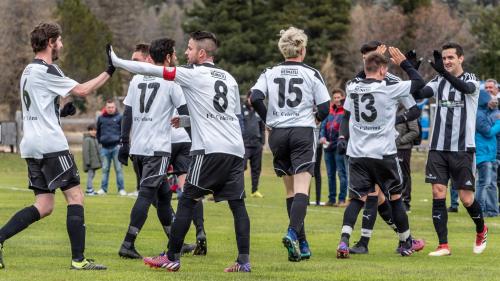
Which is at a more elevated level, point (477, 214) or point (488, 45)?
point (477, 214)

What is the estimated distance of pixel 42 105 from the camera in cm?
1039

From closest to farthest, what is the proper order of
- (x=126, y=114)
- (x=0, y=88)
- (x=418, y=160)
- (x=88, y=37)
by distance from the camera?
1. (x=126, y=114)
2. (x=418, y=160)
3. (x=0, y=88)
4. (x=88, y=37)

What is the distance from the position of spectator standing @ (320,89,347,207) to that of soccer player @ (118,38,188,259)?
8.75m

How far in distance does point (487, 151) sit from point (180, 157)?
768 cm

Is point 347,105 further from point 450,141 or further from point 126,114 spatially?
point 126,114

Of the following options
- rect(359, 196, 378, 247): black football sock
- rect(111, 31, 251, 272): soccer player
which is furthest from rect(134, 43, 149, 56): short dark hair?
rect(359, 196, 378, 247): black football sock

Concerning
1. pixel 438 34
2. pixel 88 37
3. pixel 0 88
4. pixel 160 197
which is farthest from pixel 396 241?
pixel 88 37

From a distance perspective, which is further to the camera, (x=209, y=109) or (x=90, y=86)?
(x=209, y=109)

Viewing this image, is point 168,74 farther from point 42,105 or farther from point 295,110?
point 295,110

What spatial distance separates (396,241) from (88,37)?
8040 cm

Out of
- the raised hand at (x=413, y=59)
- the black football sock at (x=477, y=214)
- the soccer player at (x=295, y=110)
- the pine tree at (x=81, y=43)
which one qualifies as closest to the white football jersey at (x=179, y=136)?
the soccer player at (x=295, y=110)

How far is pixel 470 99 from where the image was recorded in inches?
494

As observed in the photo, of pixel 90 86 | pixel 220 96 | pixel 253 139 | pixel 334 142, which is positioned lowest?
pixel 253 139

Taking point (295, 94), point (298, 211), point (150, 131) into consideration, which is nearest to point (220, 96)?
point (295, 94)
